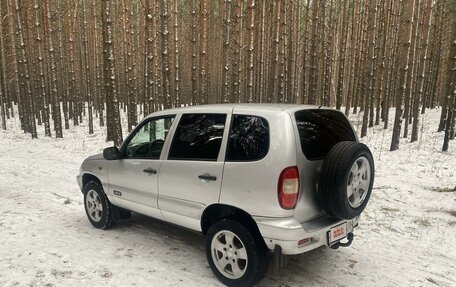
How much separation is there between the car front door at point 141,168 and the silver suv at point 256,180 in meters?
0.03

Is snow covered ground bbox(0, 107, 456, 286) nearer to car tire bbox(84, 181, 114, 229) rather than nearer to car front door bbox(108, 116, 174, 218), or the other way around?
car tire bbox(84, 181, 114, 229)

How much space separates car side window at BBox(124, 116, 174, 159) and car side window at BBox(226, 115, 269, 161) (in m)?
1.10

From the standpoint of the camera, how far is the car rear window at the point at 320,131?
316cm

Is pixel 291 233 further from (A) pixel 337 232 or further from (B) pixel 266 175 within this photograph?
(A) pixel 337 232

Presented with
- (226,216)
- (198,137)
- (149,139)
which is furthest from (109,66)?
(226,216)

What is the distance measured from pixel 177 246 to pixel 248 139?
6.74ft

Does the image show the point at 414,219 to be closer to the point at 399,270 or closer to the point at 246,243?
the point at 399,270

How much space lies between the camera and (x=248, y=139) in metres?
3.22

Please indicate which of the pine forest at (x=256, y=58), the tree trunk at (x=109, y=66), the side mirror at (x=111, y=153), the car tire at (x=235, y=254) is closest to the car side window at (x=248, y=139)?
the car tire at (x=235, y=254)

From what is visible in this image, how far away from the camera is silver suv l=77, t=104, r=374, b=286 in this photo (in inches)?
117

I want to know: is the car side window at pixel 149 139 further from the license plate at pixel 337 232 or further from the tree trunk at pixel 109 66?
the tree trunk at pixel 109 66

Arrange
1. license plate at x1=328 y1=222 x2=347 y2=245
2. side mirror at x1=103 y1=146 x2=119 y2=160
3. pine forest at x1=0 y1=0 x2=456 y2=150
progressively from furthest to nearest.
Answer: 1. pine forest at x1=0 y1=0 x2=456 y2=150
2. side mirror at x1=103 y1=146 x2=119 y2=160
3. license plate at x1=328 y1=222 x2=347 y2=245

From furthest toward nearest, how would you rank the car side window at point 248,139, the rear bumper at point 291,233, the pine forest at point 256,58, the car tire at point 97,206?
the pine forest at point 256,58 < the car tire at point 97,206 < the car side window at point 248,139 < the rear bumper at point 291,233

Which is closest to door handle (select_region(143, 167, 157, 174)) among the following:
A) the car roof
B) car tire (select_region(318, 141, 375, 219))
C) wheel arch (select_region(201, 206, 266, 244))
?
the car roof
